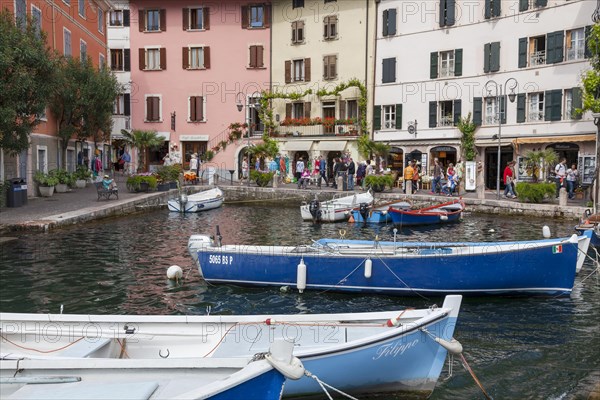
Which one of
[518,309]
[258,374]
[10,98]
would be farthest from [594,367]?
[10,98]

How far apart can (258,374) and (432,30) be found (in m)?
38.5

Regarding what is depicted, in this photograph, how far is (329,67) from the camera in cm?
4566

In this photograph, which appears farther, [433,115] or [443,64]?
[443,64]

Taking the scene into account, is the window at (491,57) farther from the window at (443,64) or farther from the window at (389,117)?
the window at (389,117)

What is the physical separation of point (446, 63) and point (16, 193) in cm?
2646

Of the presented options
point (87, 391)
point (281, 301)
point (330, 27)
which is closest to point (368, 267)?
point (281, 301)

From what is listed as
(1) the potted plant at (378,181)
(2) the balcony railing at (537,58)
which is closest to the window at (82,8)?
(1) the potted plant at (378,181)

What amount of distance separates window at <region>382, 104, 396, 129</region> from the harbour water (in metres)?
20.6

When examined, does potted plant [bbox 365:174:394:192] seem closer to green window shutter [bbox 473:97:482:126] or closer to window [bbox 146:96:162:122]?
green window shutter [bbox 473:97:482:126]

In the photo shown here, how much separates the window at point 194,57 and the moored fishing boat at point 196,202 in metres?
19.1

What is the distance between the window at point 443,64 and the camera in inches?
1556

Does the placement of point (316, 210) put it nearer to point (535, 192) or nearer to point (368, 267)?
point (535, 192)

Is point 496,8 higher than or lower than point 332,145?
higher

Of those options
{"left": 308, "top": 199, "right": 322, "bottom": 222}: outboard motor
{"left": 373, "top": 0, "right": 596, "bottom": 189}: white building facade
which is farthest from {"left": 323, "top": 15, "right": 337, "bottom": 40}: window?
{"left": 308, "top": 199, "right": 322, "bottom": 222}: outboard motor
